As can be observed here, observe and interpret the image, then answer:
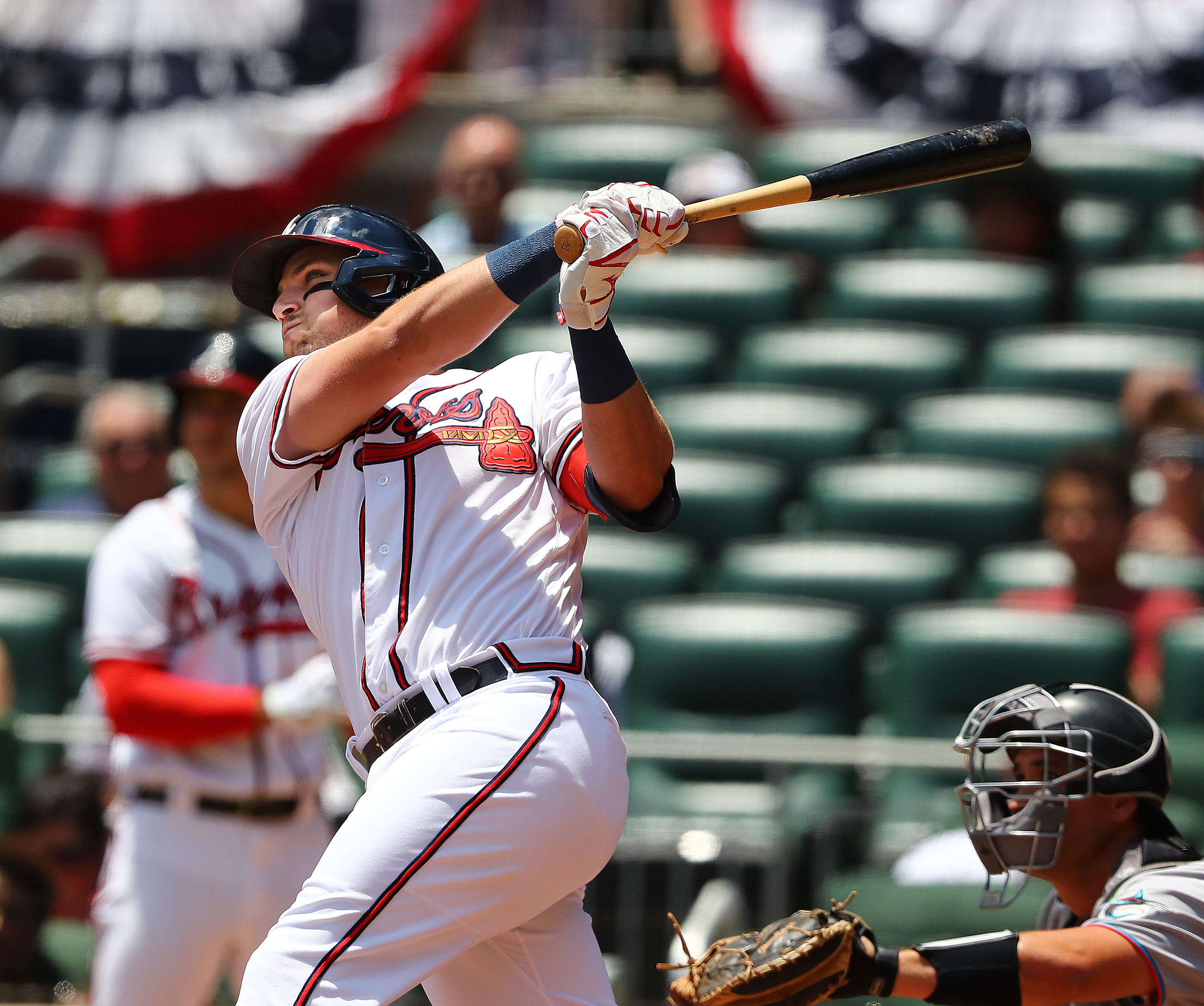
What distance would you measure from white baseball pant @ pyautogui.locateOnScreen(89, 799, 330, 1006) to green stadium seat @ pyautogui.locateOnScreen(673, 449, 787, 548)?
213 centimetres

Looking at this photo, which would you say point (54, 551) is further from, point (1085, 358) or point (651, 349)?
point (1085, 358)

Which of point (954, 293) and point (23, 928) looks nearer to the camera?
point (23, 928)

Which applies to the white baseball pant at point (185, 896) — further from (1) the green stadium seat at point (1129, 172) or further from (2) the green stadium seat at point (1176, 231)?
(1) the green stadium seat at point (1129, 172)

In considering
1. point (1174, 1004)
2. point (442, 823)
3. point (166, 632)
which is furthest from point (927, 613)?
point (442, 823)

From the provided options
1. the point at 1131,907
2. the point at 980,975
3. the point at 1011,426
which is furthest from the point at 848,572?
the point at 980,975

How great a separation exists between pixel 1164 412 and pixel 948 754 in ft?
5.86

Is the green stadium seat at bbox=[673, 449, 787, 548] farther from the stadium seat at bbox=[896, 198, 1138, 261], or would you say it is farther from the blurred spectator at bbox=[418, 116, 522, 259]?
the stadium seat at bbox=[896, 198, 1138, 261]

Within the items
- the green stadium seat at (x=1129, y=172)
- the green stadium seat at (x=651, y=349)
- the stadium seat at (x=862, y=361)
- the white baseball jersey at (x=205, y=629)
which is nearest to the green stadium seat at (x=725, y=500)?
the green stadium seat at (x=651, y=349)

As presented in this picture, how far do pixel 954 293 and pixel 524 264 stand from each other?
4.32 metres

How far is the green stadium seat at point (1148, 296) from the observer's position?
19.8ft

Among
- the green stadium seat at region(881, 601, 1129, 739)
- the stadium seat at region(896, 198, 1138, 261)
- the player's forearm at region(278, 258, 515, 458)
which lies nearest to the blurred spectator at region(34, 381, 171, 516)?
the green stadium seat at region(881, 601, 1129, 739)

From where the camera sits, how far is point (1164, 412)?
5.21 meters

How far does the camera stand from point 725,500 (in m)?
5.24

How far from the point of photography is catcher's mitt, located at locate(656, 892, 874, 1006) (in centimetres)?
204
